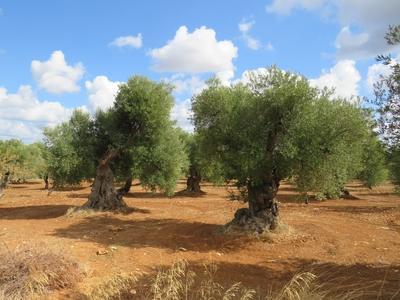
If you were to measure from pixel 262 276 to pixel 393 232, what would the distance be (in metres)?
9.86

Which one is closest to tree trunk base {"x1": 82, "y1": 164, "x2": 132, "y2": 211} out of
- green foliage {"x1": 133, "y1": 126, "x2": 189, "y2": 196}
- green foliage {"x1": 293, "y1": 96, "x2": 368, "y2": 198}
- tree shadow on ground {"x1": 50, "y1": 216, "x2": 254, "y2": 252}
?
green foliage {"x1": 133, "y1": 126, "x2": 189, "y2": 196}

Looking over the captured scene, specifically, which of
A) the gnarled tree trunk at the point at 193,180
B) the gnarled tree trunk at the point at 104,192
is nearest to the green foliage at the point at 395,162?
the gnarled tree trunk at the point at 104,192

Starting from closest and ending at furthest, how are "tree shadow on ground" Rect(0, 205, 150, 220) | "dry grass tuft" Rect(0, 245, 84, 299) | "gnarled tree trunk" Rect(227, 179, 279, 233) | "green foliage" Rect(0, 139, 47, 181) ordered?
"dry grass tuft" Rect(0, 245, 84, 299) < "gnarled tree trunk" Rect(227, 179, 279, 233) < "tree shadow on ground" Rect(0, 205, 150, 220) < "green foliage" Rect(0, 139, 47, 181)

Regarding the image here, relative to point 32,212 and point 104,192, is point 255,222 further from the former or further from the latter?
point 32,212


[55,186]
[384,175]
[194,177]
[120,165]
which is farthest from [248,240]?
[384,175]

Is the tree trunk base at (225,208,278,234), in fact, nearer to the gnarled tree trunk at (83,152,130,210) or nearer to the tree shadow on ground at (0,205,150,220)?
the tree shadow on ground at (0,205,150,220)

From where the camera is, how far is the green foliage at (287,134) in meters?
16.3

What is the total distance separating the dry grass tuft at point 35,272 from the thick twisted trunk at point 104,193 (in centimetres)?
1371

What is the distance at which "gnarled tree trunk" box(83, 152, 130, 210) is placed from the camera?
25.6 m

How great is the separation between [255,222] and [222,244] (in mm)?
1850

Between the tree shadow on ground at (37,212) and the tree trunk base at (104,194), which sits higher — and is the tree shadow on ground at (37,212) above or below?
below

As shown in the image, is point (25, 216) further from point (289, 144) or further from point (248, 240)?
point (289, 144)

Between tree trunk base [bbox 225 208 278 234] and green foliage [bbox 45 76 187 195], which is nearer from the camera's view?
tree trunk base [bbox 225 208 278 234]

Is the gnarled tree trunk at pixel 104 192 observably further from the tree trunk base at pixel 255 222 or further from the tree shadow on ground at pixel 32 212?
the tree trunk base at pixel 255 222
